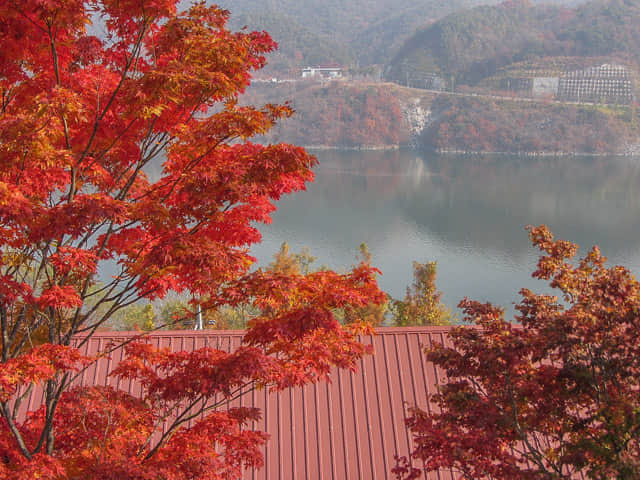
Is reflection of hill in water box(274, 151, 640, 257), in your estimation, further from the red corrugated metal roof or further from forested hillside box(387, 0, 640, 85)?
forested hillside box(387, 0, 640, 85)

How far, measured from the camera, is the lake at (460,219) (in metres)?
30.4

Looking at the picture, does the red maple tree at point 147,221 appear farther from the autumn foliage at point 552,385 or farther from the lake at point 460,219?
the lake at point 460,219

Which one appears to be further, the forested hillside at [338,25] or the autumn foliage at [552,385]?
the forested hillside at [338,25]

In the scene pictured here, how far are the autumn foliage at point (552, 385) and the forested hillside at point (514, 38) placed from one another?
113 metres

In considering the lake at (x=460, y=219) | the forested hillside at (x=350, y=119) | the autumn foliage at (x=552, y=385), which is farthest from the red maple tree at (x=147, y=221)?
the forested hillside at (x=350, y=119)

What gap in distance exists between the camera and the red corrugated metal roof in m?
5.23

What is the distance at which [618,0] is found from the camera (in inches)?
4592

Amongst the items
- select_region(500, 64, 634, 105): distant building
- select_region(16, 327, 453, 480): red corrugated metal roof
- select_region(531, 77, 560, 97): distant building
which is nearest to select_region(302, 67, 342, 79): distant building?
select_region(500, 64, 634, 105): distant building

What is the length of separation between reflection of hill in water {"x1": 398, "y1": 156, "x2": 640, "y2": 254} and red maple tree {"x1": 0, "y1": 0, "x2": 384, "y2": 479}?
104ft

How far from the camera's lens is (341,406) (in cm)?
561

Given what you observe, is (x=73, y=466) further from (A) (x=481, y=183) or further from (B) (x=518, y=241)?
(A) (x=481, y=183)

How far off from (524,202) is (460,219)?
886cm

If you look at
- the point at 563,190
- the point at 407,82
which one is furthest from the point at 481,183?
the point at 407,82

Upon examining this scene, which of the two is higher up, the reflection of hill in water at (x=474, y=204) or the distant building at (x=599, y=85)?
the distant building at (x=599, y=85)
